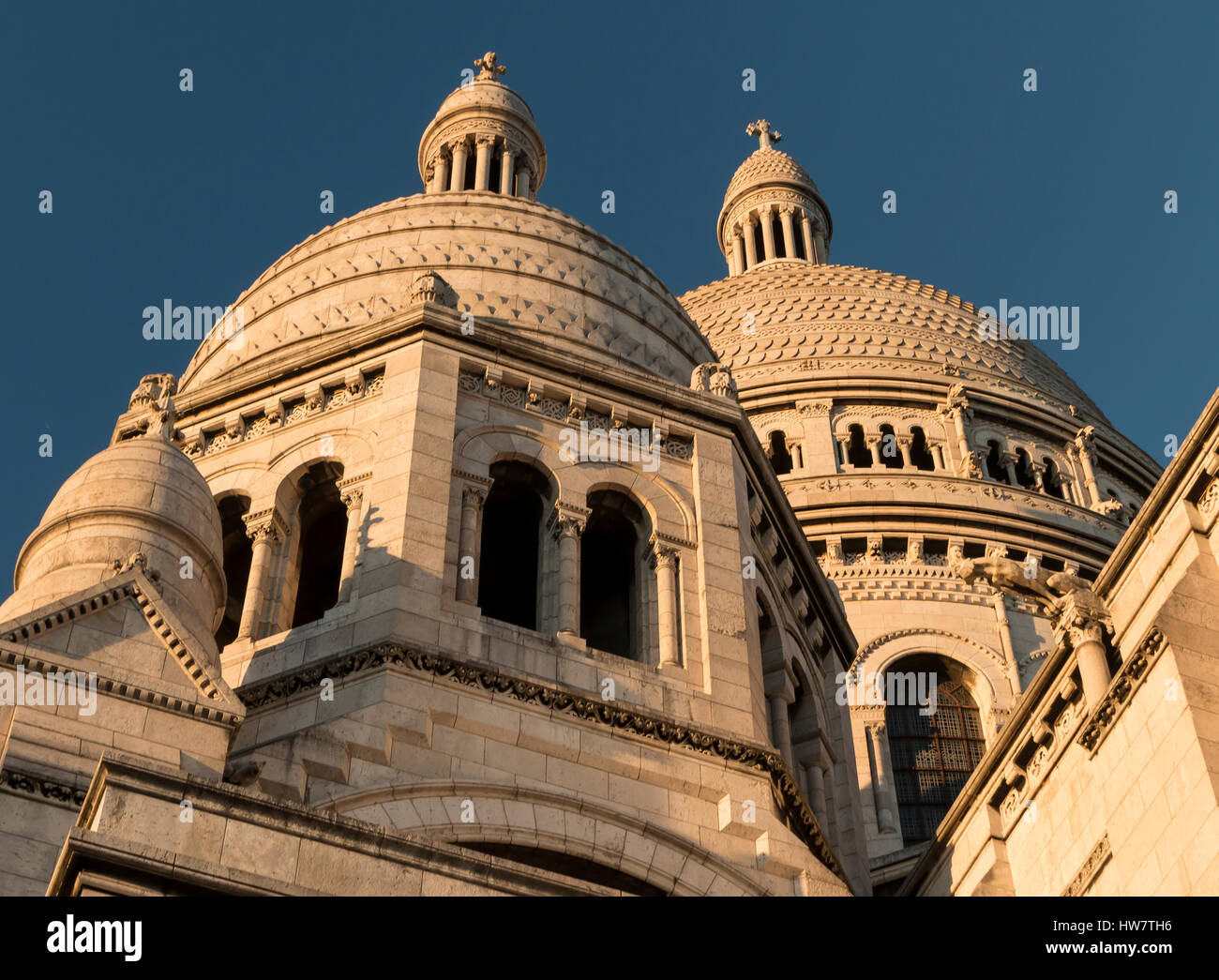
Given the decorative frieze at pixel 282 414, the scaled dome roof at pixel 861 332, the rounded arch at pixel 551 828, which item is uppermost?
the scaled dome roof at pixel 861 332

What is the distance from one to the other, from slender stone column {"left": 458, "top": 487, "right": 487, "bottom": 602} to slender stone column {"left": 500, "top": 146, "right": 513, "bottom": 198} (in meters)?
14.1

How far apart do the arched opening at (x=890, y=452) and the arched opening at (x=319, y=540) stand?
28271 mm

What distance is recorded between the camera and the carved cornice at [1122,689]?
2194 cm

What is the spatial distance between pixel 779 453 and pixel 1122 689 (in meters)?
35.0

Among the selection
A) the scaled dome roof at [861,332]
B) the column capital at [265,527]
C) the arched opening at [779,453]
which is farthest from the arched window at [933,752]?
the column capital at [265,527]

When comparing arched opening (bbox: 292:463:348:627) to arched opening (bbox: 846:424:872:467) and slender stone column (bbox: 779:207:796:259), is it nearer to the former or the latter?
arched opening (bbox: 846:424:872:467)

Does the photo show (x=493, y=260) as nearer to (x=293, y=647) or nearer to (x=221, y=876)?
(x=293, y=647)

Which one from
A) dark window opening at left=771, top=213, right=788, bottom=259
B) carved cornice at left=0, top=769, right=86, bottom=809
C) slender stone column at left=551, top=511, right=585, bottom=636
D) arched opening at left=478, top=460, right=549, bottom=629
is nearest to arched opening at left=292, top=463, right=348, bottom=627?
arched opening at left=478, top=460, right=549, bottom=629

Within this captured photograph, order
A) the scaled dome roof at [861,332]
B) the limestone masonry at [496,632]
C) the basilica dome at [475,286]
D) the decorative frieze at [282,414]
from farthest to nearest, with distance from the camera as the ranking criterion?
the scaled dome roof at [861,332]
the basilica dome at [475,286]
the decorative frieze at [282,414]
the limestone masonry at [496,632]

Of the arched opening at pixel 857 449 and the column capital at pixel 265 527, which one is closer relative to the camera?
the column capital at pixel 265 527

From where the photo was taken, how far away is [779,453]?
5784cm

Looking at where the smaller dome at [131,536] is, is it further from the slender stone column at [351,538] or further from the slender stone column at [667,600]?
the slender stone column at [667,600]

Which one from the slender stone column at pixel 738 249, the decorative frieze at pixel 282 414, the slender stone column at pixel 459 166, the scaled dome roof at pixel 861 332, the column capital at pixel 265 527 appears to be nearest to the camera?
the column capital at pixel 265 527

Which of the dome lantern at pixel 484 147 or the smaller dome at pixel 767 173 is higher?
the smaller dome at pixel 767 173
